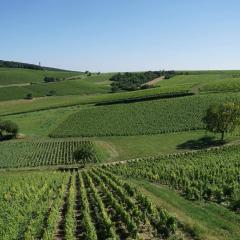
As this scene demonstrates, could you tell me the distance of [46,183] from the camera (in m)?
52.8

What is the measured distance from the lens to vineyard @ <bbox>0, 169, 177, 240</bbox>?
31.6 meters

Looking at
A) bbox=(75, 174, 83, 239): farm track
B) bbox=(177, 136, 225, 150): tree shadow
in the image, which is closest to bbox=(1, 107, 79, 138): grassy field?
bbox=(177, 136, 225, 150): tree shadow

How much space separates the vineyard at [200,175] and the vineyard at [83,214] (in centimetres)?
545

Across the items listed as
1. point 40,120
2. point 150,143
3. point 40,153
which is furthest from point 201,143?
point 40,120

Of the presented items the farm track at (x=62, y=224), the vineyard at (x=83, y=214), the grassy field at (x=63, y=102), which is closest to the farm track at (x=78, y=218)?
the vineyard at (x=83, y=214)

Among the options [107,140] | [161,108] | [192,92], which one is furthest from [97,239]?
[192,92]

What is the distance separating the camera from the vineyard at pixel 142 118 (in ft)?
344

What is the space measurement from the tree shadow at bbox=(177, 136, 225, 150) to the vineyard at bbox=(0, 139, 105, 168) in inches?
640

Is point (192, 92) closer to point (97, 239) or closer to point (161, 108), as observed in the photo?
point (161, 108)

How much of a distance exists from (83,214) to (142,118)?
78814 millimetres

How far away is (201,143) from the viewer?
88438mm

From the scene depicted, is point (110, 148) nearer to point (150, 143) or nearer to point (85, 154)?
point (150, 143)

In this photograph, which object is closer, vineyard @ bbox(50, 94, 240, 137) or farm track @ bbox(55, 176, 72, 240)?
farm track @ bbox(55, 176, 72, 240)

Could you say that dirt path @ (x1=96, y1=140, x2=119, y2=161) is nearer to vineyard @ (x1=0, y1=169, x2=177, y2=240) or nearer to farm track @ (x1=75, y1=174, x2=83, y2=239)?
vineyard @ (x1=0, y1=169, x2=177, y2=240)
